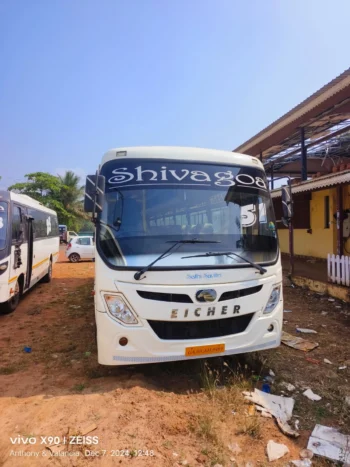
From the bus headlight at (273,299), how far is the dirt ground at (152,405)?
0.78 m

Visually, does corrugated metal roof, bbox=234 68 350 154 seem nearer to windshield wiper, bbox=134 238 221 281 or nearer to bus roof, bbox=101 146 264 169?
bus roof, bbox=101 146 264 169

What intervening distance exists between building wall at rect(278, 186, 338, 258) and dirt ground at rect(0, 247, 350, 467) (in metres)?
6.58

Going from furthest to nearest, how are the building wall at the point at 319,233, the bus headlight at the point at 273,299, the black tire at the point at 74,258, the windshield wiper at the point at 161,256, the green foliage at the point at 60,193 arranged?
the green foliage at the point at 60,193, the black tire at the point at 74,258, the building wall at the point at 319,233, the bus headlight at the point at 273,299, the windshield wiper at the point at 161,256

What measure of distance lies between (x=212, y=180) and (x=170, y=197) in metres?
0.58

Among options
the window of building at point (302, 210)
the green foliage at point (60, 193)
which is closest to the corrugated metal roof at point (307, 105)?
the window of building at point (302, 210)

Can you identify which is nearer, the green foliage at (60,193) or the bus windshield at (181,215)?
the bus windshield at (181,215)

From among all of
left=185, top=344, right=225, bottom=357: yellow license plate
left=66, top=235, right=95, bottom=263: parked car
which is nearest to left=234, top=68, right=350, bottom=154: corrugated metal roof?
left=185, top=344, right=225, bottom=357: yellow license plate

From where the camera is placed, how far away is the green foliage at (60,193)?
1315 inches

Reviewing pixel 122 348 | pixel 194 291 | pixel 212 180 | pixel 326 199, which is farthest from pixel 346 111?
pixel 122 348

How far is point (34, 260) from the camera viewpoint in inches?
340

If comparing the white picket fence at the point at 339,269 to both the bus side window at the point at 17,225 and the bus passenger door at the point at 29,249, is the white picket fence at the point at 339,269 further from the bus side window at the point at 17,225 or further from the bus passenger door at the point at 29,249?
the bus passenger door at the point at 29,249

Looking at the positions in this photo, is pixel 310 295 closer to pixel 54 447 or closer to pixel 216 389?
pixel 216 389

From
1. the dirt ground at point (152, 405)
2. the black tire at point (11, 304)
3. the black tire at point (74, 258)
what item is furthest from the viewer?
the black tire at point (74, 258)

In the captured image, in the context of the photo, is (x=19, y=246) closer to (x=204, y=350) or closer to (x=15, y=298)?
(x=15, y=298)
